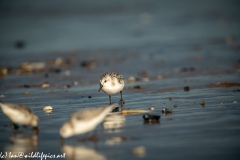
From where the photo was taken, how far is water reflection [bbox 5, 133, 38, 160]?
6.89 meters

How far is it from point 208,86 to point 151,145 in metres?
5.58

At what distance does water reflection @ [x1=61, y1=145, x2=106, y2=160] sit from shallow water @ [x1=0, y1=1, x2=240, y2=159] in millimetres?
15

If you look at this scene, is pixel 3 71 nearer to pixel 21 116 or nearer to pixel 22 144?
pixel 21 116

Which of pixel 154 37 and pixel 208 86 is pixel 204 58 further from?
pixel 154 37

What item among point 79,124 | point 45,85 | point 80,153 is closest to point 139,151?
point 80,153

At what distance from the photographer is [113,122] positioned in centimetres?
841

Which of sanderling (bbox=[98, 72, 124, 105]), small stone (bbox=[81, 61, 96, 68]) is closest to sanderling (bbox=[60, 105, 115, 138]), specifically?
sanderling (bbox=[98, 72, 124, 105])

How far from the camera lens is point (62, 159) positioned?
645 cm

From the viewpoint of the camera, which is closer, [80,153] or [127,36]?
[80,153]

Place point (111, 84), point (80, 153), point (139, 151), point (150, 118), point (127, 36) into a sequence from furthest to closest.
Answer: point (127, 36) < point (111, 84) < point (150, 118) < point (80, 153) < point (139, 151)

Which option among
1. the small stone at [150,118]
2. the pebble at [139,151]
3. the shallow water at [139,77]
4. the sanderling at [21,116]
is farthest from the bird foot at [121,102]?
the pebble at [139,151]

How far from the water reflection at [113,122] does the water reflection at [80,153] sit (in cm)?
99

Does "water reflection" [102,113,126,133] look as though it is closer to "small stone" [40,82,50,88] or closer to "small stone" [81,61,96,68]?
"small stone" [40,82,50,88]

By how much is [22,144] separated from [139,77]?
7.57 metres
